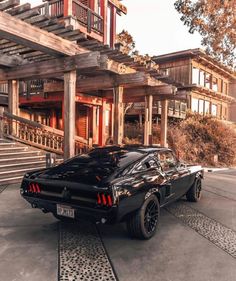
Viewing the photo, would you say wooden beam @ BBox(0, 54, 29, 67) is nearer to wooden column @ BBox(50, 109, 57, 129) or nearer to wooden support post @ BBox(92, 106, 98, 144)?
wooden support post @ BBox(92, 106, 98, 144)

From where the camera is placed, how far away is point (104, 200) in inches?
143

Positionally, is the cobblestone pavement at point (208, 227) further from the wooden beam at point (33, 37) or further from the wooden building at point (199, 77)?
the wooden building at point (199, 77)

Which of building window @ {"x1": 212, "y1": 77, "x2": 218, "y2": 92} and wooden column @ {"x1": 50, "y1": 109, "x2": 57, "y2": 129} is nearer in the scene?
wooden column @ {"x1": 50, "y1": 109, "x2": 57, "y2": 129}

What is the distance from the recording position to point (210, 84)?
97.1 ft

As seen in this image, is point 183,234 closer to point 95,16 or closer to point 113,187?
point 113,187

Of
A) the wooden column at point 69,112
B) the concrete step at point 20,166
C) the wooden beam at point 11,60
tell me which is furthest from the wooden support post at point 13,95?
the wooden column at point 69,112

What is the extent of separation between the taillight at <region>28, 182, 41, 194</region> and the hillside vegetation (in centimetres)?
1313

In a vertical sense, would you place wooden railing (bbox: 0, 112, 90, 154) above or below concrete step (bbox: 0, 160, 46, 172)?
above

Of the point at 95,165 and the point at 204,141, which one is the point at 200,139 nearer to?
the point at 204,141

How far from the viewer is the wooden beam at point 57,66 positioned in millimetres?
7602

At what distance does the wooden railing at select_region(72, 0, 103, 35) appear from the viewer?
15629mm

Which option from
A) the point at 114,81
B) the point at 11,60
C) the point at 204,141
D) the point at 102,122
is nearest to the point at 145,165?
the point at 114,81

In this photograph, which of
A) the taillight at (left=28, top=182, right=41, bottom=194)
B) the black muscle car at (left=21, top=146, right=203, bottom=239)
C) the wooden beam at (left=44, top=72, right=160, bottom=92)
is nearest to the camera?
the black muscle car at (left=21, top=146, right=203, bottom=239)

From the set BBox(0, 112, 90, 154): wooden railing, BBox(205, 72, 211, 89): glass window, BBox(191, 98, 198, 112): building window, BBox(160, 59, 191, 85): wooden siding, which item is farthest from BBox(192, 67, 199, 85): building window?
BBox(0, 112, 90, 154): wooden railing
